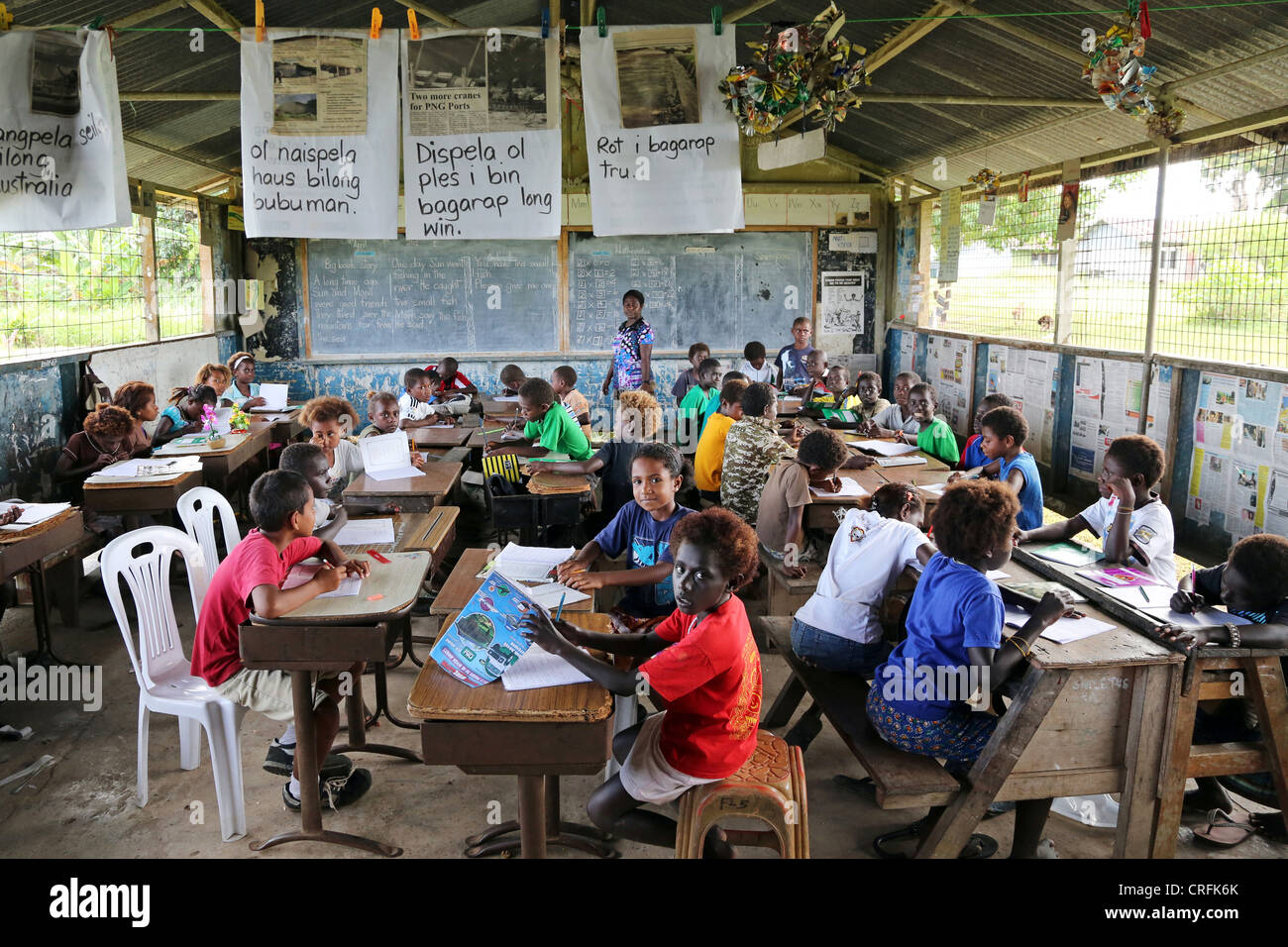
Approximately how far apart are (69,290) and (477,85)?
4.37 metres

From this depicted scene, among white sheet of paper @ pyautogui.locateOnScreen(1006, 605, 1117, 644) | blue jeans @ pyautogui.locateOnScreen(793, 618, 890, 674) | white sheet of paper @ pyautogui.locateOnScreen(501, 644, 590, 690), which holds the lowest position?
blue jeans @ pyautogui.locateOnScreen(793, 618, 890, 674)

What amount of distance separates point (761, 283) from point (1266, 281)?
5.88m

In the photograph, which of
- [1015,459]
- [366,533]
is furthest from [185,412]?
[1015,459]

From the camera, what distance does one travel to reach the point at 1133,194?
607 centimetres

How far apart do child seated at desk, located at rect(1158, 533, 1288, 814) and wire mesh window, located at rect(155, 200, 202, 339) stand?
8416 millimetres

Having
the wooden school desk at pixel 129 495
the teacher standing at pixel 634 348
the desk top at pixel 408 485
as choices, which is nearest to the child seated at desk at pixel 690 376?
the teacher standing at pixel 634 348

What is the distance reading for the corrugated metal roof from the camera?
461 centimetres

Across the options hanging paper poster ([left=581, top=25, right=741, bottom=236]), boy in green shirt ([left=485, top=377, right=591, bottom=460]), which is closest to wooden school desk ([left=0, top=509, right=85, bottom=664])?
boy in green shirt ([left=485, top=377, right=591, bottom=460])

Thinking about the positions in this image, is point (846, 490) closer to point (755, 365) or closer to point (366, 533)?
point (366, 533)

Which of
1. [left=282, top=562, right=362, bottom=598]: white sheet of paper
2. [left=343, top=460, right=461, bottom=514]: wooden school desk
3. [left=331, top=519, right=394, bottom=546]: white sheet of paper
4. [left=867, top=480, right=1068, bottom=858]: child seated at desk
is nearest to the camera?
[left=867, top=480, right=1068, bottom=858]: child seated at desk

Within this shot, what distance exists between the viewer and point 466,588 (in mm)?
2828

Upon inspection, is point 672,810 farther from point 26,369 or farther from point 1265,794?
point 26,369

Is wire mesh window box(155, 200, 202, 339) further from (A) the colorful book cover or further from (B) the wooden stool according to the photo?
(B) the wooden stool
